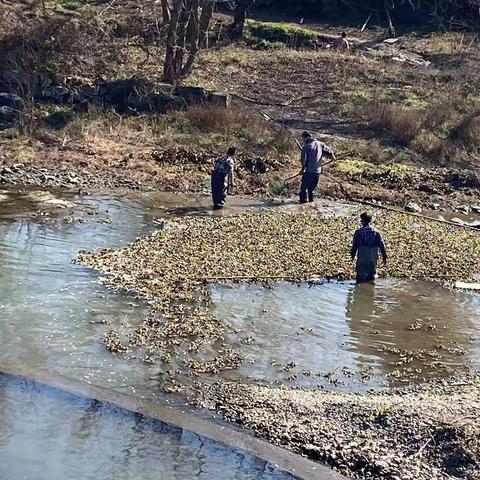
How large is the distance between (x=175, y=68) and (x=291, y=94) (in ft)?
16.1

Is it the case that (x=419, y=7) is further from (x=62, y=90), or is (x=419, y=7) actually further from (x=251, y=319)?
(x=251, y=319)

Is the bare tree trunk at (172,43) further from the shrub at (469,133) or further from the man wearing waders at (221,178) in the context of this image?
the shrub at (469,133)

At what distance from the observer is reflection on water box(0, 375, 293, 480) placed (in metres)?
9.33

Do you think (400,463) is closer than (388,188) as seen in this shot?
Yes

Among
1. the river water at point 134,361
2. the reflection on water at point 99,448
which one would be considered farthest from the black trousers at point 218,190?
the reflection on water at point 99,448

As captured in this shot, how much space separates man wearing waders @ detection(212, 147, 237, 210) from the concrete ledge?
10526 millimetres

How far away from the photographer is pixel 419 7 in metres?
42.9

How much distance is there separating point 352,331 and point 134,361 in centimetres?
380

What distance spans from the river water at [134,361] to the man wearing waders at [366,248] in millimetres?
326

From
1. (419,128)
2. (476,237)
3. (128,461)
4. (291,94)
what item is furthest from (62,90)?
(128,461)

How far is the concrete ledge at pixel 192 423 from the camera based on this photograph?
9.45m

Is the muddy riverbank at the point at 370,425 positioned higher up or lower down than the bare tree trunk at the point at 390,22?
lower down

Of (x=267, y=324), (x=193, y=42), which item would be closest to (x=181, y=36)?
(x=193, y=42)

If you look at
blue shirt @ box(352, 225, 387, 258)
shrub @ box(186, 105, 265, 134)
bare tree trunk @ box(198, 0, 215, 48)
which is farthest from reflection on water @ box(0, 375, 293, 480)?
bare tree trunk @ box(198, 0, 215, 48)
